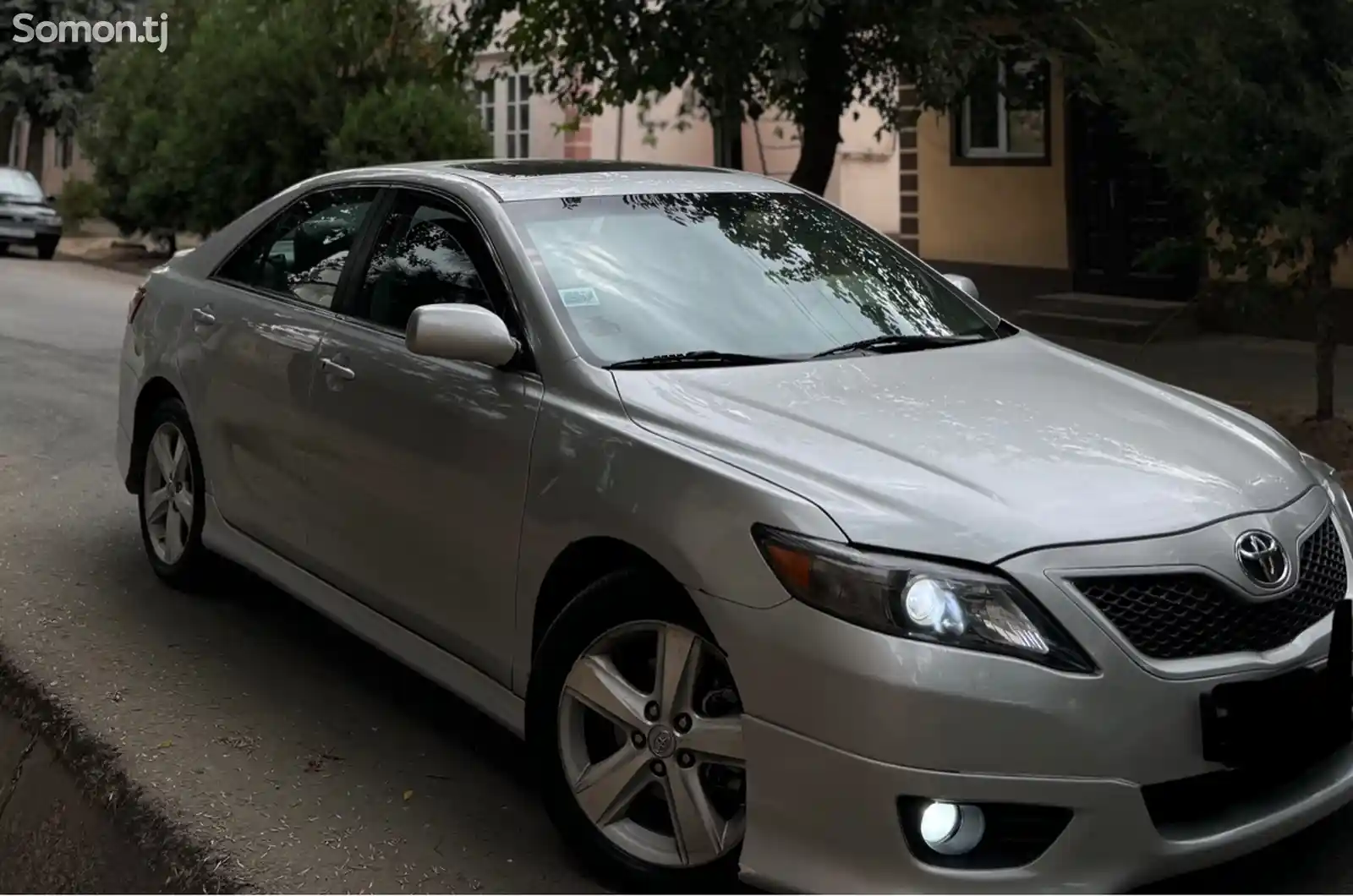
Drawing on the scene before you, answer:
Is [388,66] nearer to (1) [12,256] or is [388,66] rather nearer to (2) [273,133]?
(2) [273,133]

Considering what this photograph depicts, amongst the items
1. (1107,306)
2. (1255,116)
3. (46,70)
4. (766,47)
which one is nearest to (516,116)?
(1107,306)

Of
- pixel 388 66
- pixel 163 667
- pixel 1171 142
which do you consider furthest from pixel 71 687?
pixel 388 66

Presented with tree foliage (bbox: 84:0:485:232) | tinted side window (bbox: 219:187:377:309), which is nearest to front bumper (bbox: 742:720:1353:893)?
tinted side window (bbox: 219:187:377:309)

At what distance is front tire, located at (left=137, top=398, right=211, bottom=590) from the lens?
19.5ft

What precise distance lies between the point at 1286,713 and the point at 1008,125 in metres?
14.2

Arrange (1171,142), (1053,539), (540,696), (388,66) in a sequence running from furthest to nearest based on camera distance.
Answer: (388,66), (1171,142), (540,696), (1053,539)

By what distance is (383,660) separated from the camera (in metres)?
5.50

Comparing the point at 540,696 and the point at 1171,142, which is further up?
the point at 1171,142

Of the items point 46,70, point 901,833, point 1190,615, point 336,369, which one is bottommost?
point 901,833

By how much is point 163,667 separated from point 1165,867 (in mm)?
3422

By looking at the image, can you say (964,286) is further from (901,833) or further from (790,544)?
(901,833)

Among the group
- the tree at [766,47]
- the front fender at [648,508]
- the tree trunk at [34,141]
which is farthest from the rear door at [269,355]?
the tree trunk at [34,141]

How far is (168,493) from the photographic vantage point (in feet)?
20.1

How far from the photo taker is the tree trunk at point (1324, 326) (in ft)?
29.1
